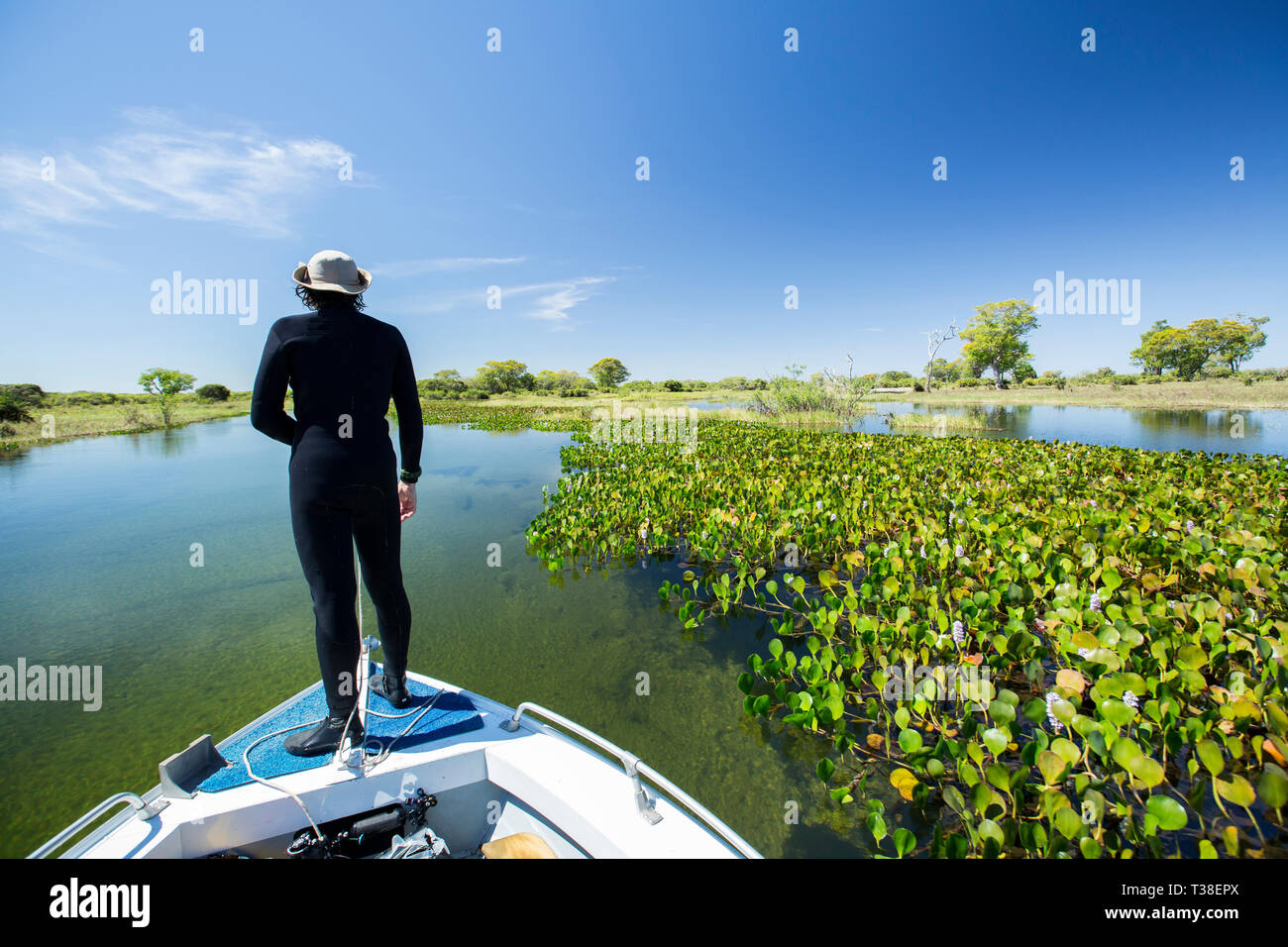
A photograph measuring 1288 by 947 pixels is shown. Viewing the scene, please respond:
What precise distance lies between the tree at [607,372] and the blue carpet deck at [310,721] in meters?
62.7

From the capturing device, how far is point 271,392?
5.63 ft

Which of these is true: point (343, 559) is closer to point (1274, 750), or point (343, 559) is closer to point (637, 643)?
point (637, 643)

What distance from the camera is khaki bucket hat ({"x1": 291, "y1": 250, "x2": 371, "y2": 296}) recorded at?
1.76 metres

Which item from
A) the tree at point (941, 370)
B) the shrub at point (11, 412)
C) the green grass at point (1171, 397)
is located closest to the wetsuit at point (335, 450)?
the shrub at point (11, 412)

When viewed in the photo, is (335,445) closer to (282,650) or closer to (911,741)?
(911,741)

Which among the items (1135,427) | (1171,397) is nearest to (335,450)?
(1135,427)

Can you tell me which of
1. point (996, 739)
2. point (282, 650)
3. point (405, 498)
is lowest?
point (282, 650)

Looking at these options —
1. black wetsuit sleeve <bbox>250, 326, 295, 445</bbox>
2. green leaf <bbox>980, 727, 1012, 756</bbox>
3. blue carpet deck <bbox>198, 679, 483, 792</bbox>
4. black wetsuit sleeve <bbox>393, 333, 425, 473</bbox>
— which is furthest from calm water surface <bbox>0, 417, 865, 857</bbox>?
black wetsuit sleeve <bbox>250, 326, 295, 445</bbox>

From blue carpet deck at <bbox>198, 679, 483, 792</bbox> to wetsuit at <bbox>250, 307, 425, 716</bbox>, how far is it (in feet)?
0.70

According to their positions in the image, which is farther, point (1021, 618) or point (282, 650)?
point (282, 650)

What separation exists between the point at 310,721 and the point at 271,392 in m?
1.43
